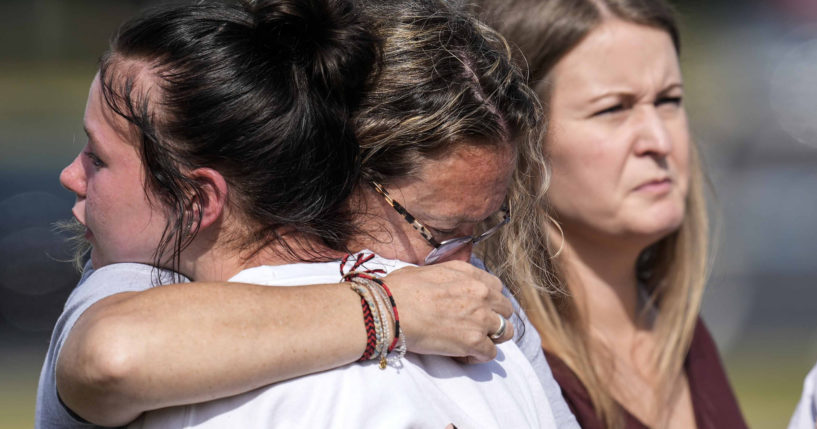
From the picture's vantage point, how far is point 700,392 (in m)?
2.60

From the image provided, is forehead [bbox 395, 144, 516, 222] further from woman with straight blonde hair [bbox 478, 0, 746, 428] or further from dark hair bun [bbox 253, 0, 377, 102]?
woman with straight blonde hair [bbox 478, 0, 746, 428]

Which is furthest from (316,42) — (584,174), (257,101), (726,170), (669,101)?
(726,170)

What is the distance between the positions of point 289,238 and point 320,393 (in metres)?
0.33

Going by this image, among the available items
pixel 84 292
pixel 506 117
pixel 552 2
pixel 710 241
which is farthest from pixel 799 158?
pixel 84 292

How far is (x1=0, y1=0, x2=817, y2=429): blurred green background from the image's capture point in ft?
19.6

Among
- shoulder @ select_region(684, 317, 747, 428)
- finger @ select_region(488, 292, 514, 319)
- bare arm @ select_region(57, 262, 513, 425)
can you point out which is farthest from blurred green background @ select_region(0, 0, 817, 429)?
bare arm @ select_region(57, 262, 513, 425)

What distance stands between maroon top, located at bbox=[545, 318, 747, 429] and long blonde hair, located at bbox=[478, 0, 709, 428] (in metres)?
0.04

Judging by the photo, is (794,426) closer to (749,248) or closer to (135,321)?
(135,321)

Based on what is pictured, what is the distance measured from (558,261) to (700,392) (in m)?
0.66

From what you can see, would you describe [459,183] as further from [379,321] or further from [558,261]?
[558,261]

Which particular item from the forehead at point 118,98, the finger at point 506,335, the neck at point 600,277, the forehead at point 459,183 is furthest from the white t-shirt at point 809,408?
the forehead at point 118,98

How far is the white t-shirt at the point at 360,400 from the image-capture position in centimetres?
131

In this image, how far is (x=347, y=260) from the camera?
1.52m

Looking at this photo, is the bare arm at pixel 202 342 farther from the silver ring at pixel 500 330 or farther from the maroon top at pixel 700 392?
the maroon top at pixel 700 392
